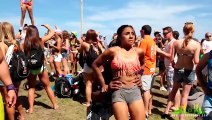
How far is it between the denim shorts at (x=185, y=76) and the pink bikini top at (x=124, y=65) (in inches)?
110

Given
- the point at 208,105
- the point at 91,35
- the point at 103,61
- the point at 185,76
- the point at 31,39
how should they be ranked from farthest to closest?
the point at 91,35
the point at 185,76
the point at 31,39
the point at 103,61
the point at 208,105

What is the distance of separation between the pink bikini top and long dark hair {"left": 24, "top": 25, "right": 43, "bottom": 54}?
9.28 ft

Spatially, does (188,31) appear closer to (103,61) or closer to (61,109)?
(103,61)

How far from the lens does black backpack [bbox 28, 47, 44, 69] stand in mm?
7059

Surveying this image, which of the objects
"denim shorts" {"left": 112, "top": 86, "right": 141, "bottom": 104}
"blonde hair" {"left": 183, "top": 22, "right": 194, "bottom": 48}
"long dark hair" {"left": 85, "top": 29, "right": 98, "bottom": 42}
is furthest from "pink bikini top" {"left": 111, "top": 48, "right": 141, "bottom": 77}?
"long dark hair" {"left": 85, "top": 29, "right": 98, "bottom": 42}

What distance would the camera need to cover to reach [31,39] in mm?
6969

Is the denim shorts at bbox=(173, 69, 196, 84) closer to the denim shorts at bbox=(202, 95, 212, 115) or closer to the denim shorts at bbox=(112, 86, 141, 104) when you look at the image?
the denim shorts at bbox=(112, 86, 141, 104)

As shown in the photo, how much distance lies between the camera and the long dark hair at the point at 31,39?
690cm

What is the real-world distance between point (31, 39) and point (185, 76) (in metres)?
3.63

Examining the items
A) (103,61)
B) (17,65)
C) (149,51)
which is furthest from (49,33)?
(103,61)

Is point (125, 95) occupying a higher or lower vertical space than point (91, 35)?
lower

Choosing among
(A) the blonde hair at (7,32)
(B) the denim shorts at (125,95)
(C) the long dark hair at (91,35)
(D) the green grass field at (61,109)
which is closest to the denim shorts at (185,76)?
(D) the green grass field at (61,109)

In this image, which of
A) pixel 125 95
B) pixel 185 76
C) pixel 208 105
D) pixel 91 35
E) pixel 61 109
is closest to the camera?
pixel 208 105

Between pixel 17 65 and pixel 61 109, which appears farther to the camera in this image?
pixel 61 109
